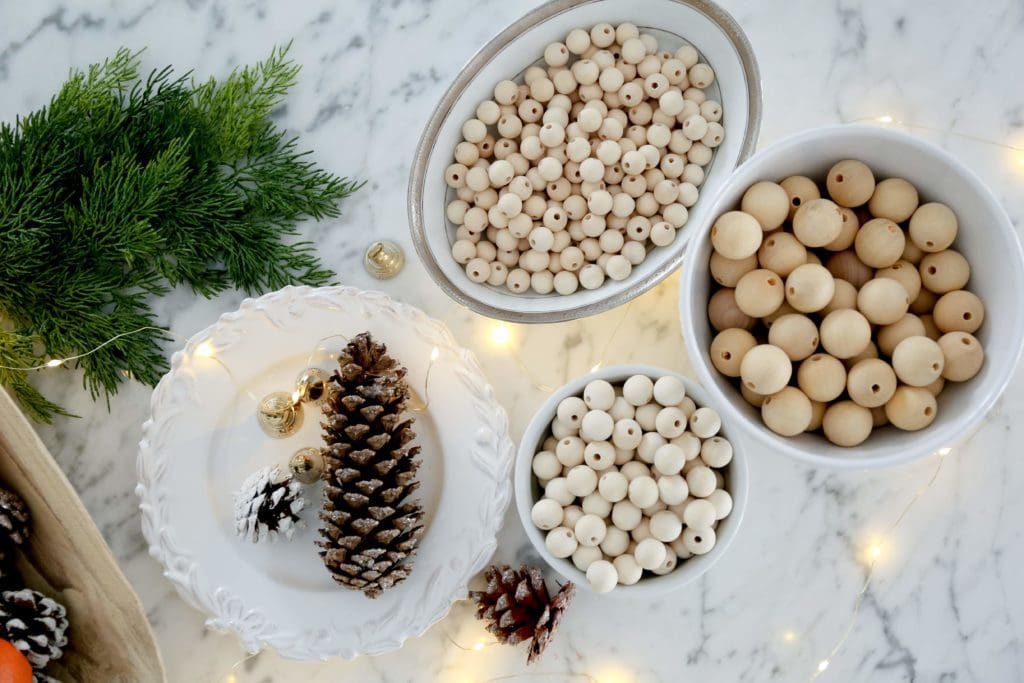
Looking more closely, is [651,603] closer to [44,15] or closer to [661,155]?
[661,155]

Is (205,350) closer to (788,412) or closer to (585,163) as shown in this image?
(585,163)

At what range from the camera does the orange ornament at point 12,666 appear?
64 cm

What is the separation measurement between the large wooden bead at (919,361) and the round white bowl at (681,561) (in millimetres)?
175

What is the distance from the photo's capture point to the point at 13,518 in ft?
2.36

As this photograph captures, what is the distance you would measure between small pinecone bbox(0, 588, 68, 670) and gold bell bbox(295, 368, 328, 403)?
11.1 inches

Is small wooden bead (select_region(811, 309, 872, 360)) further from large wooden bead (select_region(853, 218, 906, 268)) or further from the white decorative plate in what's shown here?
the white decorative plate

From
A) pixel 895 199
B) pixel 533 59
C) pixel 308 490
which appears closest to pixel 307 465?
pixel 308 490

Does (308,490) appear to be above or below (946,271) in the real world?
below

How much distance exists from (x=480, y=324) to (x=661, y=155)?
0.27m

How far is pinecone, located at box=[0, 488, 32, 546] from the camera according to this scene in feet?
2.34

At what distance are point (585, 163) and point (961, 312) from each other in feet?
1.22

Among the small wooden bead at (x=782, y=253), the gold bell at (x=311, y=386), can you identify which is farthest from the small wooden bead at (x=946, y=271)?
the gold bell at (x=311, y=386)

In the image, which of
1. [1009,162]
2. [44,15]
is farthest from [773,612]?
[44,15]

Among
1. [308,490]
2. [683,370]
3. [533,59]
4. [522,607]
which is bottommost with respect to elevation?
[522,607]
